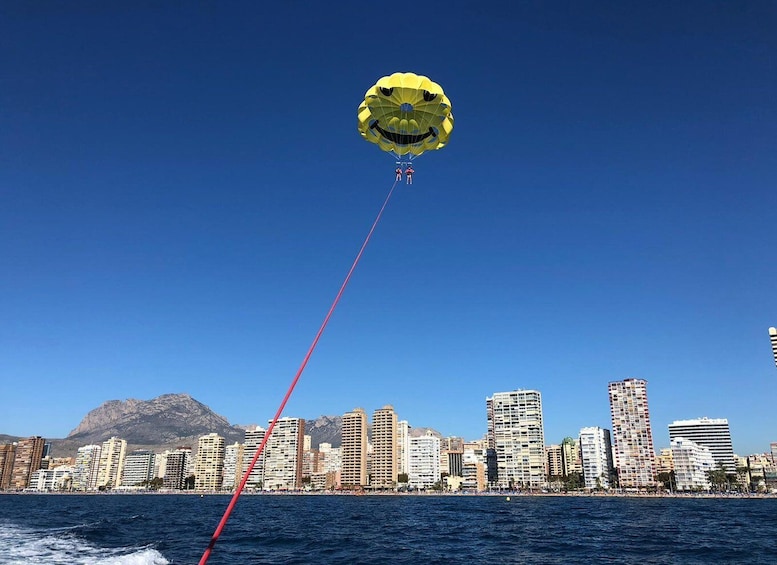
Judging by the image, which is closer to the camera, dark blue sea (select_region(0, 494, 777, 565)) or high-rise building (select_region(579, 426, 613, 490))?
dark blue sea (select_region(0, 494, 777, 565))

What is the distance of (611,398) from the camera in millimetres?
163000

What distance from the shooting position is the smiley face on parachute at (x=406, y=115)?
17359 millimetres

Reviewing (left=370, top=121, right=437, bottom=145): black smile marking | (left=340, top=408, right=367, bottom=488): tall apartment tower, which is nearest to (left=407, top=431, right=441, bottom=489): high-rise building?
(left=340, top=408, right=367, bottom=488): tall apartment tower

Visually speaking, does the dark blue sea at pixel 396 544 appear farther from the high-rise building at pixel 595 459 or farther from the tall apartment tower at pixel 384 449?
the tall apartment tower at pixel 384 449

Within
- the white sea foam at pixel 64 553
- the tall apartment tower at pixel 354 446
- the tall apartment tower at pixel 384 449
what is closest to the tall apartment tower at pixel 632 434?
the tall apartment tower at pixel 384 449

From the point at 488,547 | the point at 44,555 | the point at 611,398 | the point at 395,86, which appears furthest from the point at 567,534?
the point at 611,398

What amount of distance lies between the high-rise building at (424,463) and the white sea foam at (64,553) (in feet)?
→ 520

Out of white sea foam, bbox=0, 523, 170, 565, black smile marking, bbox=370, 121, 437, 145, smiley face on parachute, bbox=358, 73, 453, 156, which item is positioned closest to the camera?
smiley face on parachute, bbox=358, 73, 453, 156

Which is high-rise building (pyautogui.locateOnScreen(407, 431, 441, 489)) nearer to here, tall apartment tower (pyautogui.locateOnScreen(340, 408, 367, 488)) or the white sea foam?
tall apartment tower (pyautogui.locateOnScreen(340, 408, 367, 488))

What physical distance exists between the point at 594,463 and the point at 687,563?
15543 cm

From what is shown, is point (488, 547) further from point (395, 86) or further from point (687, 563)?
point (395, 86)

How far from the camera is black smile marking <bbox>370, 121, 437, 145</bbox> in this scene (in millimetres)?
19672

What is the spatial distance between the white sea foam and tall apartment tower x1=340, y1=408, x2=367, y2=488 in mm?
153520

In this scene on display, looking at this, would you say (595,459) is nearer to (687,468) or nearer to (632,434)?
(632,434)
